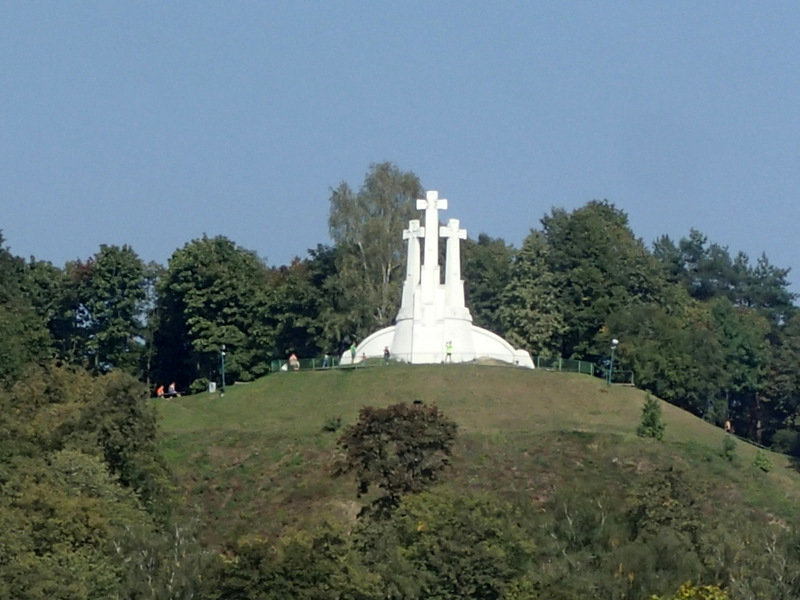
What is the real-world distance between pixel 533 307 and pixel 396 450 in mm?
31654

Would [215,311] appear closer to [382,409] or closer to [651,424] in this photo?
[651,424]

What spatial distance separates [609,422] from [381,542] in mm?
24628

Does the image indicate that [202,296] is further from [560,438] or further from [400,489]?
[400,489]

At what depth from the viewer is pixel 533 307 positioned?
80688mm

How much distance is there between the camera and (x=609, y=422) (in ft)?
222

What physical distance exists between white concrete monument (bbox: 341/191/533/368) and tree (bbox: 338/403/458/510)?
2313 cm

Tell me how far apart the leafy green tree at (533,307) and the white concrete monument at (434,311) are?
14.2 feet

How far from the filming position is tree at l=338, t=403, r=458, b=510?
163 ft

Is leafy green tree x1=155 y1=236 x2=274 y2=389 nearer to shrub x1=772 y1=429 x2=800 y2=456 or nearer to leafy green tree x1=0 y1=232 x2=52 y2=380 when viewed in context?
leafy green tree x1=0 y1=232 x2=52 y2=380

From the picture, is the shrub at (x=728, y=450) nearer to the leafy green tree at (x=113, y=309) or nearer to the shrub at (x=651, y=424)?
the shrub at (x=651, y=424)

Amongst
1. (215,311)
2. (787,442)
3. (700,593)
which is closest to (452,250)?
(215,311)

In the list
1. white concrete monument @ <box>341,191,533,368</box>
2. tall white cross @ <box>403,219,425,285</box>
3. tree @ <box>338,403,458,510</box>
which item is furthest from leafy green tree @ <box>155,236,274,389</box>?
tree @ <box>338,403,458,510</box>

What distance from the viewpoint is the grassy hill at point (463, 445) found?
58094mm

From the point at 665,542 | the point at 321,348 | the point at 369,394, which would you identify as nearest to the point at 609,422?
the point at 369,394
